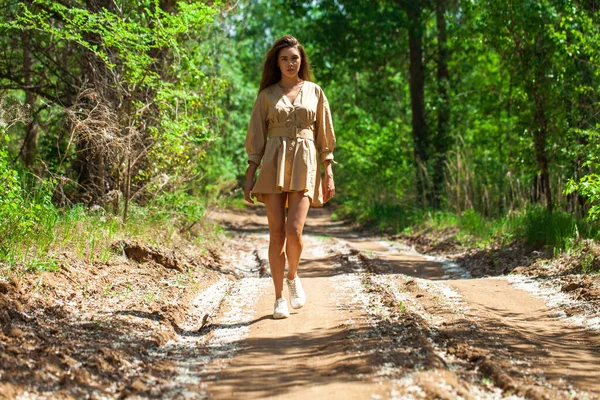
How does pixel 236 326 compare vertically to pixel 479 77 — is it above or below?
below

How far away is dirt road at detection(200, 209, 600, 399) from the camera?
4.02 m

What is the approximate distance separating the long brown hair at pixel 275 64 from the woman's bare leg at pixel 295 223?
104cm

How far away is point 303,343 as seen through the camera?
514 centimetres

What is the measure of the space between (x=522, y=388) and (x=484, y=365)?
445 mm

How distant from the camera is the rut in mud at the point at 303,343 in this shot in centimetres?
401

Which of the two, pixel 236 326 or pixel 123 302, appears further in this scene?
pixel 123 302

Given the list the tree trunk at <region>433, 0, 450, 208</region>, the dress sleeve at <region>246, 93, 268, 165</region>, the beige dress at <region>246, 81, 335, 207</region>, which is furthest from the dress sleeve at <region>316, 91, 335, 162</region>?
the tree trunk at <region>433, 0, 450, 208</region>

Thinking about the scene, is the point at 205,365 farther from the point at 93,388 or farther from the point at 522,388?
the point at 522,388

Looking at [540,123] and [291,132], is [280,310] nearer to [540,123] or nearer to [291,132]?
Answer: [291,132]

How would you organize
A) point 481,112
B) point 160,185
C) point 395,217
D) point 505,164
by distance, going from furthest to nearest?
point 481,112
point 395,217
point 505,164
point 160,185

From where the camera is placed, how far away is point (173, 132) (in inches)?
368

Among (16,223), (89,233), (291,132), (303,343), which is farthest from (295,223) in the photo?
(89,233)

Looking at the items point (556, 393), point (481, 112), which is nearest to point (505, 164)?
point (481, 112)

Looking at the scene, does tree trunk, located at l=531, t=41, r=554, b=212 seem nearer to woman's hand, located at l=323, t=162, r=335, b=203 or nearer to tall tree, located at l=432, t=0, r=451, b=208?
woman's hand, located at l=323, t=162, r=335, b=203
